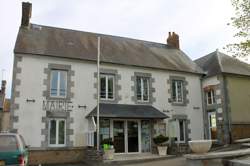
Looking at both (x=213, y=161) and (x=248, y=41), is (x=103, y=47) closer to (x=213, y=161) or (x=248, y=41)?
(x=248, y=41)

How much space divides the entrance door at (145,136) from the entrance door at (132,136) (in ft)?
1.27

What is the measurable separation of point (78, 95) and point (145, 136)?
14.6ft

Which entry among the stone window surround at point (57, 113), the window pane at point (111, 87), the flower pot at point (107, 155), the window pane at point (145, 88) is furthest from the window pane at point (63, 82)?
the window pane at point (145, 88)

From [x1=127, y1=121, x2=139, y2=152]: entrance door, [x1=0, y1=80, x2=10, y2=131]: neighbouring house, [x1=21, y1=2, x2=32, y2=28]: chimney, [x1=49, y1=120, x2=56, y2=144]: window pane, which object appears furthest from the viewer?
[x1=0, y1=80, x2=10, y2=131]: neighbouring house

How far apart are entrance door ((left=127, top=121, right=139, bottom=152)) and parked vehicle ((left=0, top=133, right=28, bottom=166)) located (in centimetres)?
866

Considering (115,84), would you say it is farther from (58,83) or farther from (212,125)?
(212,125)

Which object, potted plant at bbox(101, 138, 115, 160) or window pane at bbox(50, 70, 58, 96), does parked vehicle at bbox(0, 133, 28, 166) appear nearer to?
potted plant at bbox(101, 138, 115, 160)

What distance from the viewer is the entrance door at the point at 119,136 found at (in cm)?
1559

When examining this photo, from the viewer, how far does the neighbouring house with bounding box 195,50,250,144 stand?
55.4 ft

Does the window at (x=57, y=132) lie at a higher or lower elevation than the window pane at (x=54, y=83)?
lower

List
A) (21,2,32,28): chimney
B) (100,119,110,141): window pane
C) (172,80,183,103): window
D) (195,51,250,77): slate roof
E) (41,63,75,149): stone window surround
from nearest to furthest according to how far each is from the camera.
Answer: (41,63,75,149): stone window surround
(100,119,110,141): window pane
(21,2,32,28): chimney
(195,51,250,77): slate roof
(172,80,183,103): window

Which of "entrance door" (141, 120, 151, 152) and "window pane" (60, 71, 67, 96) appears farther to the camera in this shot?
"entrance door" (141, 120, 151, 152)

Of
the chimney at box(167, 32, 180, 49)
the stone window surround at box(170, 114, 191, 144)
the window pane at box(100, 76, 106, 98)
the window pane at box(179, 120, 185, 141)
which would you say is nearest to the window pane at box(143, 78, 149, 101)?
the stone window surround at box(170, 114, 191, 144)

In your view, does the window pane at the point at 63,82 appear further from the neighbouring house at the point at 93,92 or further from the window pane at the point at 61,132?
the window pane at the point at 61,132
